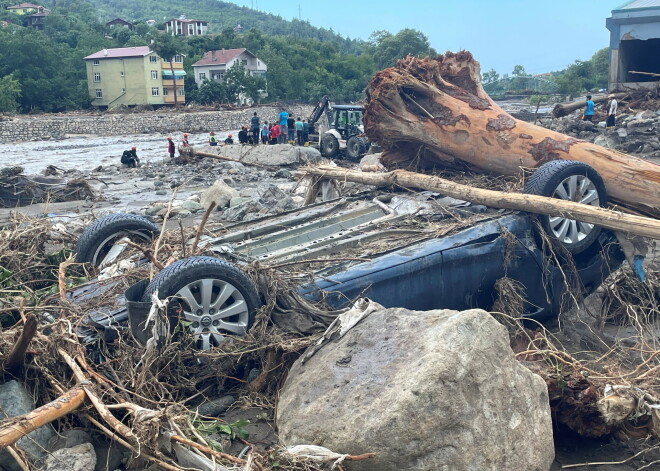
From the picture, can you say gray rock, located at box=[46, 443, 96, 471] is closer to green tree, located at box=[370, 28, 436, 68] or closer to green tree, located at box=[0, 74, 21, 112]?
green tree, located at box=[0, 74, 21, 112]

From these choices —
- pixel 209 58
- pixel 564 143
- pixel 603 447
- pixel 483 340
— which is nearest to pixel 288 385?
pixel 483 340

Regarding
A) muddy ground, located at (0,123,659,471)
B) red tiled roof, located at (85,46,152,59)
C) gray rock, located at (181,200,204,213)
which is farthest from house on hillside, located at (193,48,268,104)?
gray rock, located at (181,200,204,213)

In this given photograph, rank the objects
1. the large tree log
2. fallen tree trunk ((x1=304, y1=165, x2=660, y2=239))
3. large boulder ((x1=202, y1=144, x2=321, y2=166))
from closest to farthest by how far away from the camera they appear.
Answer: fallen tree trunk ((x1=304, y1=165, x2=660, y2=239))
the large tree log
large boulder ((x1=202, y1=144, x2=321, y2=166))

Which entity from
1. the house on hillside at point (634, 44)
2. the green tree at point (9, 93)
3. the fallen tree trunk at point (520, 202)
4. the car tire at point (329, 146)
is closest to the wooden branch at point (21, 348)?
the fallen tree trunk at point (520, 202)

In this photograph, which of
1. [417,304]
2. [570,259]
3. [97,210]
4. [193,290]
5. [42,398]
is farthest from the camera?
[97,210]

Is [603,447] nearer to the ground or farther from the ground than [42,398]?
nearer to the ground

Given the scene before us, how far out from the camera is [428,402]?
3.89m

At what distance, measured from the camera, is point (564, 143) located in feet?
26.0

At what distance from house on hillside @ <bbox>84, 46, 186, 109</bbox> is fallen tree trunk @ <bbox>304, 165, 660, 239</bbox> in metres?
61.7

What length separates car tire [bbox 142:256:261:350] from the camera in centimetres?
508

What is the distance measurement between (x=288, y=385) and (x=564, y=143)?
462 centimetres

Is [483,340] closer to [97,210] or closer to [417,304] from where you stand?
[417,304]

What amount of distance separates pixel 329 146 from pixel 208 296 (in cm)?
1916

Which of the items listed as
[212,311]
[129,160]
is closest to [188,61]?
[129,160]
